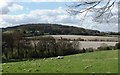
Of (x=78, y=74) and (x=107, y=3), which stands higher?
(x=107, y=3)

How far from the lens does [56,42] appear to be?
70625 mm

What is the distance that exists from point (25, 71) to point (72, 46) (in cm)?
4839

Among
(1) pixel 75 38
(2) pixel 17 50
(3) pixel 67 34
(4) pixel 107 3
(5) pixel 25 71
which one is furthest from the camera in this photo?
(3) pixel 67 34

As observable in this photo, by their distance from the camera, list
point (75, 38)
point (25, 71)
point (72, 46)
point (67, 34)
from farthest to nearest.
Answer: point (67, 34) < point (75, 38) < point (72, 46) < point (25, 71)

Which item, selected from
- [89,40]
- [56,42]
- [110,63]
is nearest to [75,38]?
[89,40]

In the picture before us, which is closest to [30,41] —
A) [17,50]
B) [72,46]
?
[17,50]

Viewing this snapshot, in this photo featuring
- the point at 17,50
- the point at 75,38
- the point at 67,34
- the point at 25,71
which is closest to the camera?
the point at 25,71

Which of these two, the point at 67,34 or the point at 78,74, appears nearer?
the point at 78,74

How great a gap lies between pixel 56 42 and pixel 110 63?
161 ft

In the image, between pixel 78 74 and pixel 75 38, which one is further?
pixel 75 38

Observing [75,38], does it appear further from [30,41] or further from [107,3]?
[107,3]

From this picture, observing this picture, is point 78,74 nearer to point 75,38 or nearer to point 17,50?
point 17,50

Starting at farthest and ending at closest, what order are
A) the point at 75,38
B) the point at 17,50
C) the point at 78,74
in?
1. the point at 75,38
2. the point at 17,50
3. the point at 78,74

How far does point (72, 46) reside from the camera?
68188mm
